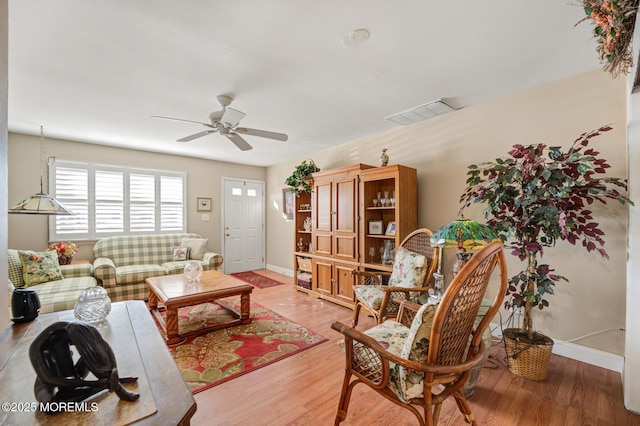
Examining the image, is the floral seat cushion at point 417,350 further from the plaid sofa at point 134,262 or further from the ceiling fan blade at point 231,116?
the plaid sofa at point 134,262

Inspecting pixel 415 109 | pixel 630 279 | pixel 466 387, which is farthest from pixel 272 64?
pixel 630 279

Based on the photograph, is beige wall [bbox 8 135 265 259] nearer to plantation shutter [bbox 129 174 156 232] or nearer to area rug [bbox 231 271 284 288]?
plantation shutter [bbox 129 174 156 232]

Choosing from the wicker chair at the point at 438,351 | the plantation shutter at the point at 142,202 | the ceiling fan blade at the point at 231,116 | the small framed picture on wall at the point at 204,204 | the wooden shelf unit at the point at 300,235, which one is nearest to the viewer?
the wicker chair at the point at 438,351

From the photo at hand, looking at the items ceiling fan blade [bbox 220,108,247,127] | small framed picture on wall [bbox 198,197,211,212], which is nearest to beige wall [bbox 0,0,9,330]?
ceiling fan blade [bbox 220,108,247,127]

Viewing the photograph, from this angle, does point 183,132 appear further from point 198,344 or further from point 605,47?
point 605,47

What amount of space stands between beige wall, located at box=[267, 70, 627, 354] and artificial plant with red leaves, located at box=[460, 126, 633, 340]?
0.22 m

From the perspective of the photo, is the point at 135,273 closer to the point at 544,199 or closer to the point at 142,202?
the point at 142,202

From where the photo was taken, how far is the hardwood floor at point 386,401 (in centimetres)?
172

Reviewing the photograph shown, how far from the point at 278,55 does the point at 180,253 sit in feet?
12.6

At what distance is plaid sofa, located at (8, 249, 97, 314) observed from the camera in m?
2.76

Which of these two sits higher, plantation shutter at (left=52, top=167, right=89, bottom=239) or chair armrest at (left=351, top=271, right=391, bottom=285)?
plantation shutter at (left=52, top=167, right=89, bottom=239)

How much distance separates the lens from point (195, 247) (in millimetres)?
4809

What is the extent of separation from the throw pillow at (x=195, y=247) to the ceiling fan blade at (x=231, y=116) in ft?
8.83

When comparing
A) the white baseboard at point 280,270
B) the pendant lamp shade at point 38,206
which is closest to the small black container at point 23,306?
the pendant lamp shade at point 38,206
